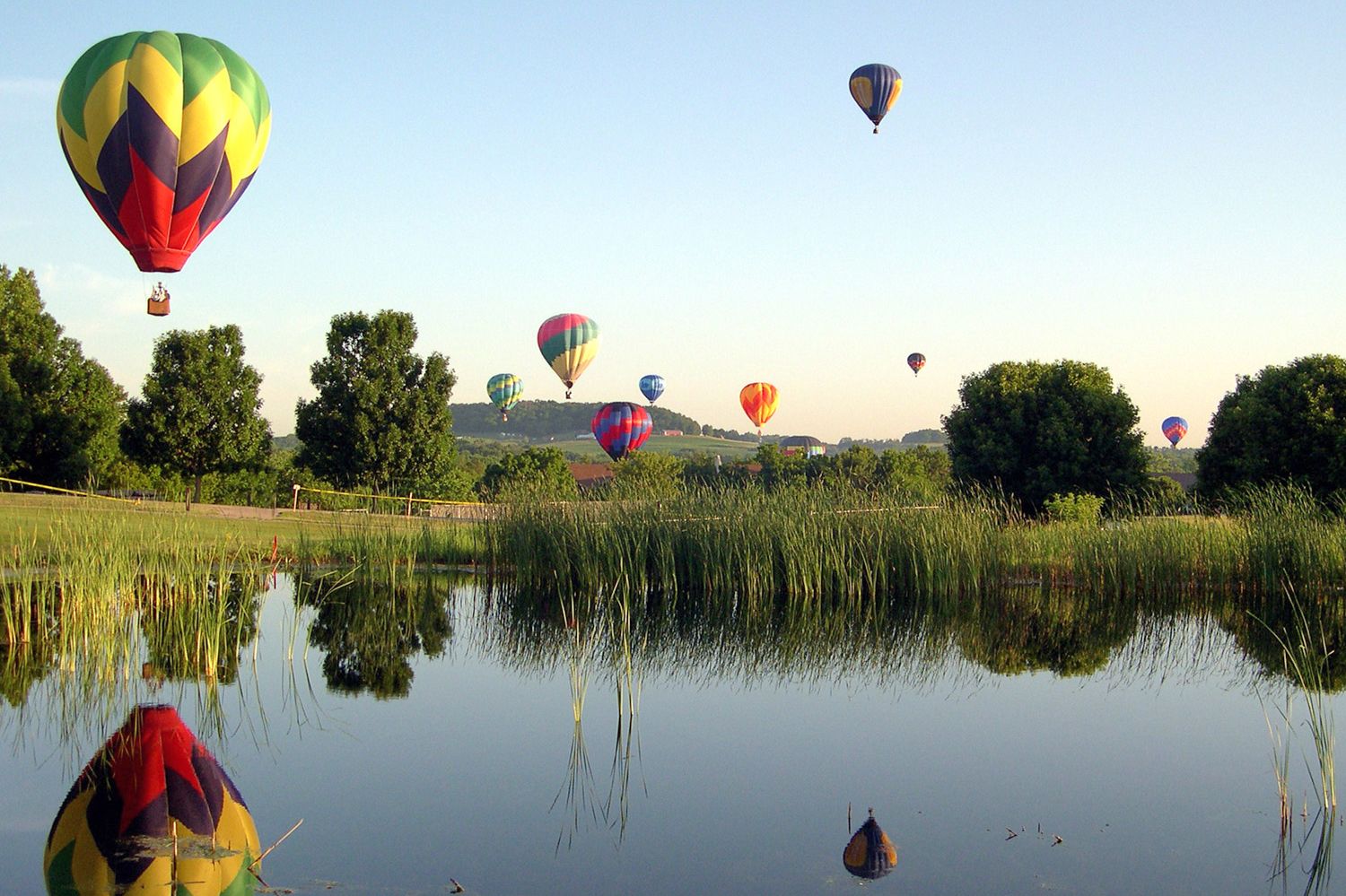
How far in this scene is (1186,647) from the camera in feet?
37.3

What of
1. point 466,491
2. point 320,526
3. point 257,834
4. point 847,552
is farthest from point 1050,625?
point 466,491

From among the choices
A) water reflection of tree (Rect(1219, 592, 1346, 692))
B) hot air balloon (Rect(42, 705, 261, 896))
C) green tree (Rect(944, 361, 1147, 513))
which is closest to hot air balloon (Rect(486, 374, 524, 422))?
green tree (Rect(944, 361, 1147, 513))

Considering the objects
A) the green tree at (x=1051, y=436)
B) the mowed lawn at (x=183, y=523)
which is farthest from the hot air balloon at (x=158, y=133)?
the green tree at (x=1051, y=436)

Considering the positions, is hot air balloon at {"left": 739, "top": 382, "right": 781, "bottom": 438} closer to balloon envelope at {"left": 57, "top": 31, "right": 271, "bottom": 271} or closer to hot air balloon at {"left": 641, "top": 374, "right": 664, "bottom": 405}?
hot air balloon at {"left": 641, "top": 374, "right": 664, "bottom": 405}

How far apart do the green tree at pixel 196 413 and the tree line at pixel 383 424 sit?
48 millimetres

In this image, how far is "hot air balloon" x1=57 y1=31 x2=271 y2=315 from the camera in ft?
55.6

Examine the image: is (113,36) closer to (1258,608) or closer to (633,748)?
(633,748)

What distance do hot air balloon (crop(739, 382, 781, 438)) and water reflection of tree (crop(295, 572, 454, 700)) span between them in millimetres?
37357

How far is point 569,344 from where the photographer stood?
41219 millimetres

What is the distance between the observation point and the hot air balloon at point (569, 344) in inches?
1622

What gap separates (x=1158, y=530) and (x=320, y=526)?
1153cm

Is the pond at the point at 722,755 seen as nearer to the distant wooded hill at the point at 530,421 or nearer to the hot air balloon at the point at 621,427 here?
the hot air balloon at the point at 621,427

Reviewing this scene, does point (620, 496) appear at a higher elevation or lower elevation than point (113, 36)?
lower

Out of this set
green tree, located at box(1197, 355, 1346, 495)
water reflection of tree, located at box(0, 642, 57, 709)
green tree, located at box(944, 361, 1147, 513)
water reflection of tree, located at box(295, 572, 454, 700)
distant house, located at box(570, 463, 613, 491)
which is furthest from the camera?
distant house, located at box(570, 463, 613, 491)
